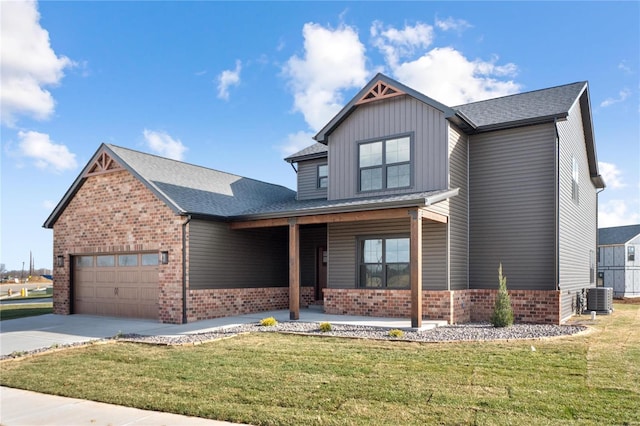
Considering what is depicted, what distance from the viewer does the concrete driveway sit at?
11155 millimetres

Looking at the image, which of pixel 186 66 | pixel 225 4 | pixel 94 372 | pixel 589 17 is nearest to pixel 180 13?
pixel 225 4

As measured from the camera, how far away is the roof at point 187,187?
14953mm

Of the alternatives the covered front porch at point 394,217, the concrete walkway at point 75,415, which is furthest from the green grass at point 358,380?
the covered front porch at point 394,217

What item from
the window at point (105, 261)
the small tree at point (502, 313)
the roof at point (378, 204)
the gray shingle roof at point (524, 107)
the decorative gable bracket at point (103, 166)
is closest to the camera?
the roof at point (378, 204)

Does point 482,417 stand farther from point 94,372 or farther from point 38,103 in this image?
point 38,103

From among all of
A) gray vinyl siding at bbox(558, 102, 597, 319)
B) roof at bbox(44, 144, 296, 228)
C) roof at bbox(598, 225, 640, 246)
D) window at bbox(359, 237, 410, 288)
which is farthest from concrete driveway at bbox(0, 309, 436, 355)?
roof at bbox(598, 225, 640, 246)

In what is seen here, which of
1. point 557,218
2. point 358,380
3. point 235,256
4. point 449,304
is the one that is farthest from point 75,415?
point 557,218

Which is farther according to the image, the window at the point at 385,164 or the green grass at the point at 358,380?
the window at the point at 385,164

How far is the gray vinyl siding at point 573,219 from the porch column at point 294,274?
7.52 metres

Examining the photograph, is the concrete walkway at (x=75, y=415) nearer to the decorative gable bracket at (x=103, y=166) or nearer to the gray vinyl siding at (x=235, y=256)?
the gray vinyl siding at (x=235, y=256)

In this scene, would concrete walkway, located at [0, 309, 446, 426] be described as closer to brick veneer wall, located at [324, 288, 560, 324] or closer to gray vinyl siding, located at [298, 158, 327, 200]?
brick veneer wall, located at [324, 288, 560, 324]

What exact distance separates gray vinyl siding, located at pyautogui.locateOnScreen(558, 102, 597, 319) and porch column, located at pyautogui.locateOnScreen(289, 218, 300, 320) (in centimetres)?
752

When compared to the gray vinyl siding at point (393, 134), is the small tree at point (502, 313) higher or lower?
lower

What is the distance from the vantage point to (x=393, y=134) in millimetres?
14555
